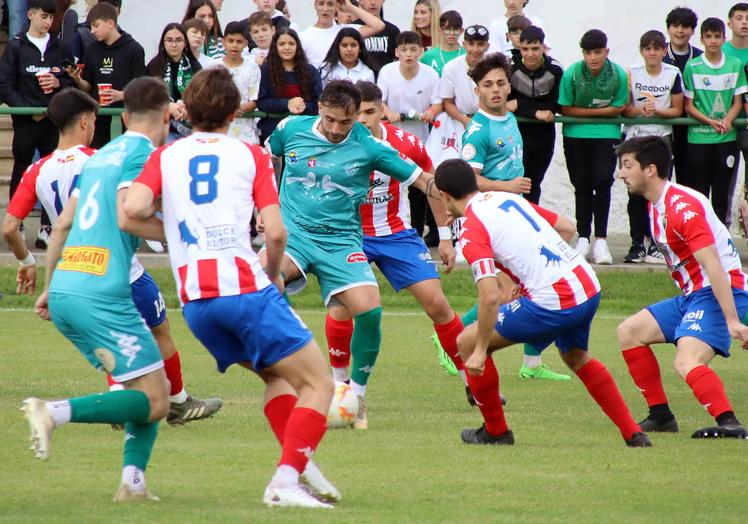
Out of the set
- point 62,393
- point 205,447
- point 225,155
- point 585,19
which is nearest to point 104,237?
point 225,155

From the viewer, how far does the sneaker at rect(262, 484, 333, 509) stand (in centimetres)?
538

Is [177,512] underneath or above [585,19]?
underneath

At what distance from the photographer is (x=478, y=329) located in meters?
6.78

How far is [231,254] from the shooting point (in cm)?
545

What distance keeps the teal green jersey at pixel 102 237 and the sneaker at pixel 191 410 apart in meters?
2.09

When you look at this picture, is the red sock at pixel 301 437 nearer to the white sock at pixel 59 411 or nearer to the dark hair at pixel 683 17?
the white sock at pixel 59 411

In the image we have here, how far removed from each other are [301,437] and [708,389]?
298cm

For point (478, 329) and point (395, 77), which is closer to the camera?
point (478, 329)

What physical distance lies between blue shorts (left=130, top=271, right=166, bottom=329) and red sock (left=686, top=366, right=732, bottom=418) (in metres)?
3.05

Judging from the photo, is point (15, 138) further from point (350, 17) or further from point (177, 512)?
point (177, 512)

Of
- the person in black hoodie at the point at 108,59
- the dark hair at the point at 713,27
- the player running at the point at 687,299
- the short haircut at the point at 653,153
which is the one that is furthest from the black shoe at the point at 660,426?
the person in black hoodie at the point at 108,59

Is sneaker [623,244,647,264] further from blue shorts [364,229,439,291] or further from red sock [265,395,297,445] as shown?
red sock [265,395,297,445]

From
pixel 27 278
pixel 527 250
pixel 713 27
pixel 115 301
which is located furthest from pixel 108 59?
pixel 115 301

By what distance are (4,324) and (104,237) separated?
675 cm
